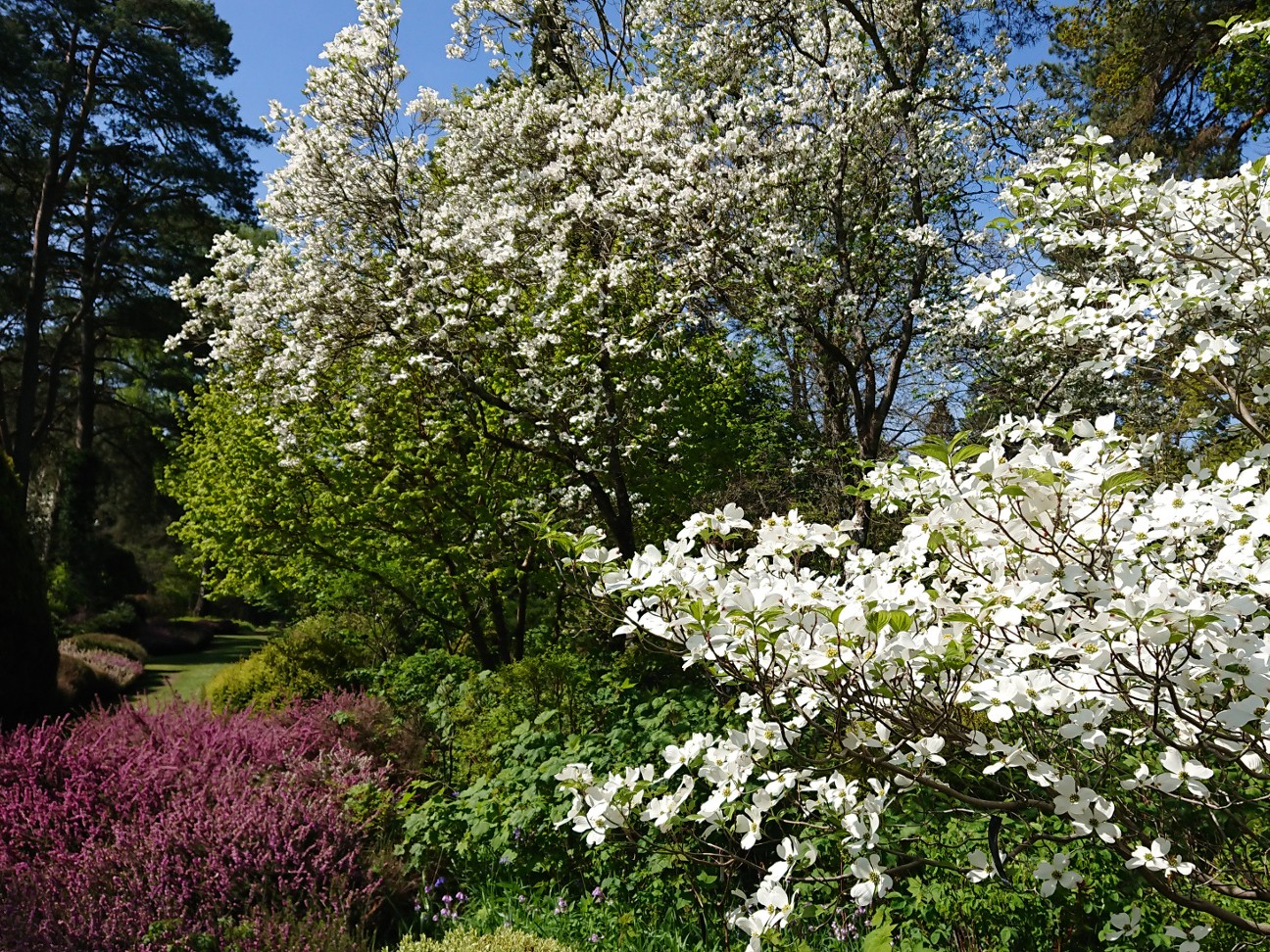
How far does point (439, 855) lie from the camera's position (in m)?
3.96

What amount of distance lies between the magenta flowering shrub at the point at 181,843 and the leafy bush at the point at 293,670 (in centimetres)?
290

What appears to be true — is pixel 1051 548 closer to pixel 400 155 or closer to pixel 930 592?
pixel 930 592

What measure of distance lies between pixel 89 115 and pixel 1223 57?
69.5ft

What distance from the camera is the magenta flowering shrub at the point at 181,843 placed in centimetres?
297

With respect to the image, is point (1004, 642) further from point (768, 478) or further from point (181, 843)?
point (768, 478)

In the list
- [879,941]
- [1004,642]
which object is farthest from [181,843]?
[1004,642]

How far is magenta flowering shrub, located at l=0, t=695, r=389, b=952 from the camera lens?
2.97 metres

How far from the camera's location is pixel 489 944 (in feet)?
8.69

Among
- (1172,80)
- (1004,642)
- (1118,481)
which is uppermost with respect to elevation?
(1172,80)

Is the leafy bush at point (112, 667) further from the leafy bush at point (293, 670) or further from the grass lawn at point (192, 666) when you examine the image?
the leafy bush at point (293, 670)

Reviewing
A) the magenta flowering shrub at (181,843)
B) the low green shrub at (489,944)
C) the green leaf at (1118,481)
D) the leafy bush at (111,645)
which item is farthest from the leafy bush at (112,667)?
the green leaf at (1118,481)

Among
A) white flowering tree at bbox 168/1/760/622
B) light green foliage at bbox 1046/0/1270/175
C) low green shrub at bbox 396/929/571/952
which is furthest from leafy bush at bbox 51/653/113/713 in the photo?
light green foliage at bbox 1046/0/1270/175

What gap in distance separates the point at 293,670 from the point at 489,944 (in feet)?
18.7

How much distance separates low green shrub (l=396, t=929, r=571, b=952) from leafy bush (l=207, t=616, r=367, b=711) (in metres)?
4.69
